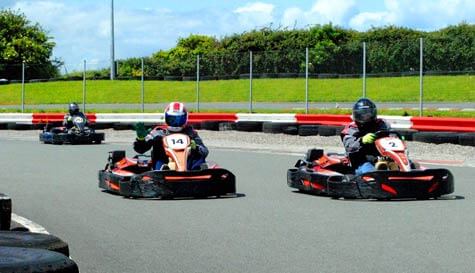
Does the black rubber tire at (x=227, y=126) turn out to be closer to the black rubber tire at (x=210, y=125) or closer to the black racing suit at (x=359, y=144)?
the black rubber tire at (x=210, y=125)

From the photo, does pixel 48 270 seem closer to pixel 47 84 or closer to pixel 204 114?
pixel 204 114

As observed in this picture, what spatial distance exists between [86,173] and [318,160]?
12.3 ft

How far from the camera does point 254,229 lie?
7.80m

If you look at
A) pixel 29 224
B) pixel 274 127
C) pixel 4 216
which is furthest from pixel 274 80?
pixel 4 216

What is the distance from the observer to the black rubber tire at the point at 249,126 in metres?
22.0

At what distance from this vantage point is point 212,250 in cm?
675

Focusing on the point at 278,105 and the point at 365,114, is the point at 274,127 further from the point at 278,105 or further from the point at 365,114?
the point at 365,114

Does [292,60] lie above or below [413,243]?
above

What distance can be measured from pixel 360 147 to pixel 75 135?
11.3m

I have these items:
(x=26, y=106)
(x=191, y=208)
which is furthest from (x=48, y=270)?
(x=26, y=106)

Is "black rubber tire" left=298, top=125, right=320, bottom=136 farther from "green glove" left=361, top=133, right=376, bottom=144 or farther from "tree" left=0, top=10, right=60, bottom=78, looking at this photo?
"tree" left=0, top=10, right=60, bottom=78

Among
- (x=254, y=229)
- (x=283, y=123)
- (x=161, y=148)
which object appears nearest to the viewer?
(x=254, y=229)

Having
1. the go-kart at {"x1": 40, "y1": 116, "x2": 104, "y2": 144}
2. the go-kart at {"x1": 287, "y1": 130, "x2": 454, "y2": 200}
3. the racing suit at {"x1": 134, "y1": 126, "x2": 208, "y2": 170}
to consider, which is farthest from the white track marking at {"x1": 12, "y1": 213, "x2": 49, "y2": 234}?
the go-kart at {"x1": 40, "y1": 116, "x2": 104, "y2": 144}

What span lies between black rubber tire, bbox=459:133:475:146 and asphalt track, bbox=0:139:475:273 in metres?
4.43
